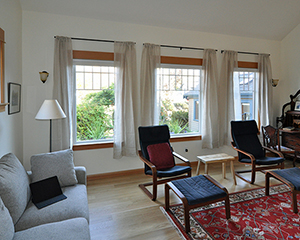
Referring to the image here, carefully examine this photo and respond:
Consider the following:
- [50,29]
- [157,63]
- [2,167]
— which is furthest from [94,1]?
[2,167]

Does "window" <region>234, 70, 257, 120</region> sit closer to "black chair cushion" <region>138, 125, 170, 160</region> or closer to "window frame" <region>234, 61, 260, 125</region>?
"window frame" <region>234, 61, 260, 125</region>

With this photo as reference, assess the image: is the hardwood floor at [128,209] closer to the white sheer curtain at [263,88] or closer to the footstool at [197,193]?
the footstool at [197,193]

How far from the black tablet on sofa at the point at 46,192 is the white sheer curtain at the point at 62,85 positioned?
1.29 meters

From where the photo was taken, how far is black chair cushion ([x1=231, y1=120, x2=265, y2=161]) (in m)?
4.04

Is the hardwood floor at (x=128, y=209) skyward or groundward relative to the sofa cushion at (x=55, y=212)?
groundward

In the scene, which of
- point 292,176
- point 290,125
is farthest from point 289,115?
point 292,176

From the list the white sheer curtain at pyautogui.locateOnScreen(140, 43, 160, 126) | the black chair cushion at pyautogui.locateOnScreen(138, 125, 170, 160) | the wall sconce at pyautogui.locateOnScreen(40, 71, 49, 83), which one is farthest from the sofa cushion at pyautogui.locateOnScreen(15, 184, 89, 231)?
the white sheer curtain at pyautogui.locateOnScreen(140, 43, 160, 126)

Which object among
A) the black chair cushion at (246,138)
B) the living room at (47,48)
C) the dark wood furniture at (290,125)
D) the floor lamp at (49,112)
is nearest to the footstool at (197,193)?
the black chair cushion at (246,138)

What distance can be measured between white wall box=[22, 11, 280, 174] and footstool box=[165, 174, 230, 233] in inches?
66.4

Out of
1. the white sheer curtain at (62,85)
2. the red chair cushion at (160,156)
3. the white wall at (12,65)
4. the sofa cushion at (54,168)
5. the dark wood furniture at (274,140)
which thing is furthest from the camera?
the dark wood furniture at (274,140)

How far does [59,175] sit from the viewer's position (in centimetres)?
250

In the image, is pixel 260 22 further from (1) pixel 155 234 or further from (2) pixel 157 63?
(1) pixel 155 234

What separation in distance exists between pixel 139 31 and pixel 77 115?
6.50 ft

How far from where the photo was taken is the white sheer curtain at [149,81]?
13.3 feet
